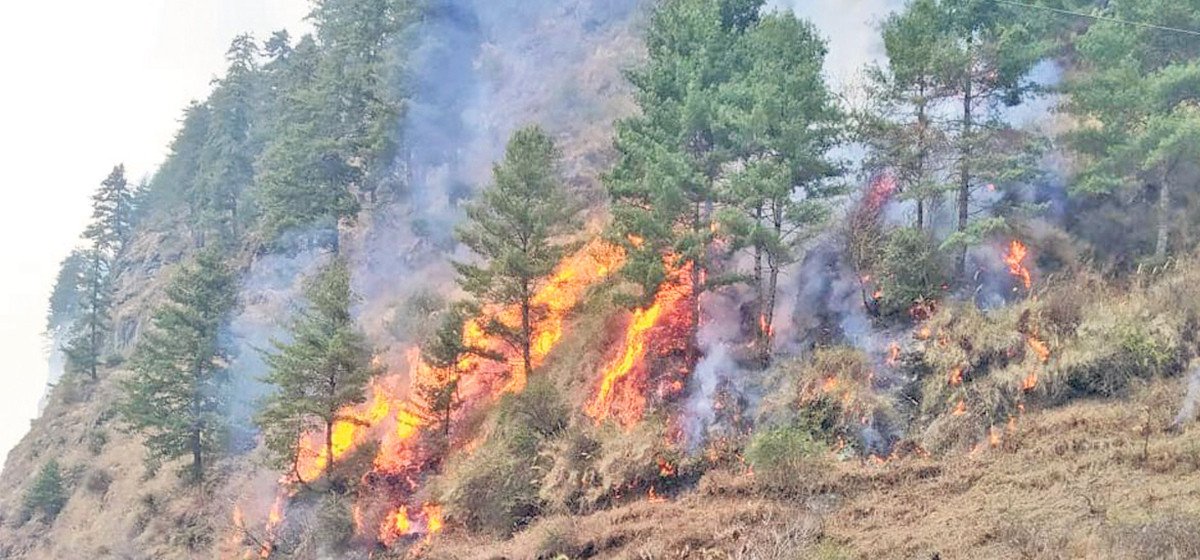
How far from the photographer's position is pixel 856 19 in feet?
121

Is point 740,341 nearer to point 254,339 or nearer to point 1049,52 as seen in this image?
point 1049,52

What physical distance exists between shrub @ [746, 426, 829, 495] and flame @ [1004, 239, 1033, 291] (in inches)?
300

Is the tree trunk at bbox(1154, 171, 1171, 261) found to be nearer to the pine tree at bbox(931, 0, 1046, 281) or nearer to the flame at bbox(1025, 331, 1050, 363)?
the pine tree at bbox(931, 0, 1046, 281)

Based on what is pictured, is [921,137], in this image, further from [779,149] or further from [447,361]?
[447,361]

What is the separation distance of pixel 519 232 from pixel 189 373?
1713 cm

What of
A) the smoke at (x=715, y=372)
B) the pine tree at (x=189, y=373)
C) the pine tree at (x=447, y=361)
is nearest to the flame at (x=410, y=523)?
the pine tree at (x=447, y=361)

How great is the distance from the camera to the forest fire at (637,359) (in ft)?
78.5

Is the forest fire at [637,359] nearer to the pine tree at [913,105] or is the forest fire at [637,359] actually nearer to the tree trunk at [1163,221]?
the pine tree at [913,105]

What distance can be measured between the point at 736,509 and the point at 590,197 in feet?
76.4

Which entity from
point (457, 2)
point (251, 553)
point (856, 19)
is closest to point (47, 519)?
point (251, 553)

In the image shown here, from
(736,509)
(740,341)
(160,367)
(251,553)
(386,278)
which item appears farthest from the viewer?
(386,278)

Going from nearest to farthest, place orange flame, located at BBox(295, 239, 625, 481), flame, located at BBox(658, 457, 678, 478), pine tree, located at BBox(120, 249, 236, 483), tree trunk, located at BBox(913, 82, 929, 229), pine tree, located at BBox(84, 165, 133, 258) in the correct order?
flame, located at BBox(658, 457, 678, 478), tree trunk, located at BBox(913, 82, 929, 229), orange flame, located at BBox(295, 239, 625, 481), pine tree, located at BBox(120, 249, 236, 483), pine tree, located at BBox(84, 165, 133, 258)

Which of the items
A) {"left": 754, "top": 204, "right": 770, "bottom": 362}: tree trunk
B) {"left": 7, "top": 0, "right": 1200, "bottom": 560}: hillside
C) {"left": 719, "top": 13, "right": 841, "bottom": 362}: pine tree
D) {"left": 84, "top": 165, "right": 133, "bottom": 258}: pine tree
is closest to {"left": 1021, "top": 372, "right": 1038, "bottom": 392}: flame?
{"left": 7, "top": 0, "right": 1200, "bottom": 560}: hillside

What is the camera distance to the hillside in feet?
57.7
